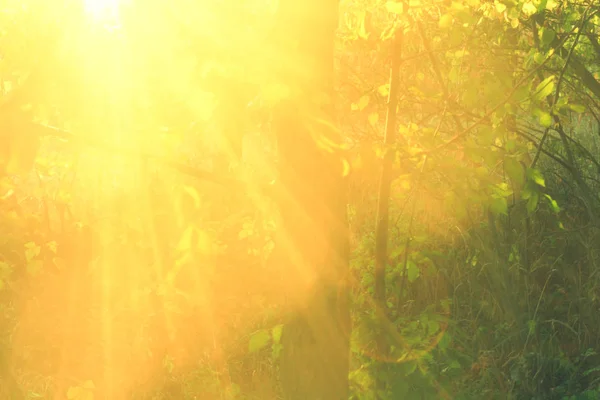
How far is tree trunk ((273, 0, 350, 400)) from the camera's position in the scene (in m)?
2.23

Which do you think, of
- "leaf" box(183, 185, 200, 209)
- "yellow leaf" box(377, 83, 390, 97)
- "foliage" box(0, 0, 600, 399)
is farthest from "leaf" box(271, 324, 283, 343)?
"yellow leaf" box(377, 83, 390, 97)

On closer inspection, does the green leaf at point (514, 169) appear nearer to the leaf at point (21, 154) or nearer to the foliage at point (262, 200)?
the foliage at point (262, 200)

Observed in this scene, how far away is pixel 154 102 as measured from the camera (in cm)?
238

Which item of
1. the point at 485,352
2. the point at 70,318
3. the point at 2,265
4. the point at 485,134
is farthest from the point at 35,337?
the point at 485,134

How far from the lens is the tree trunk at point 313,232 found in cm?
223

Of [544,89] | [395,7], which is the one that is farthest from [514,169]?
[395,7]

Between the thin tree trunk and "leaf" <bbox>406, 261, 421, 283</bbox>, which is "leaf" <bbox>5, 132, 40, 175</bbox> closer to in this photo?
the thin tree trunk

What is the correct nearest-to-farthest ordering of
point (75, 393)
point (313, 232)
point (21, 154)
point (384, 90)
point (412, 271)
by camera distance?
point (21, 154) → point (313, 232) → point (412, 271) → point (384, 90) → point (75, 393)

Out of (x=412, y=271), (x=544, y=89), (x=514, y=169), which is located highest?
(x=544, y=89)

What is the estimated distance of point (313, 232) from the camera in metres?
2.28

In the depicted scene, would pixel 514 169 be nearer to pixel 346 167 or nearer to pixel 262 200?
pixel 346 167

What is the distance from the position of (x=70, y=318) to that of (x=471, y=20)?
421 cm

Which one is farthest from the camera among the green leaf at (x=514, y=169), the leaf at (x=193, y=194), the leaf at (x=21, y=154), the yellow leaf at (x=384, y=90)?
the yellow leaf at (x=384, y=90)

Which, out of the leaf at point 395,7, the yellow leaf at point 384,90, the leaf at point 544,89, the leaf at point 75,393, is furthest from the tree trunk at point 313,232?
the leaf at point 75,393
